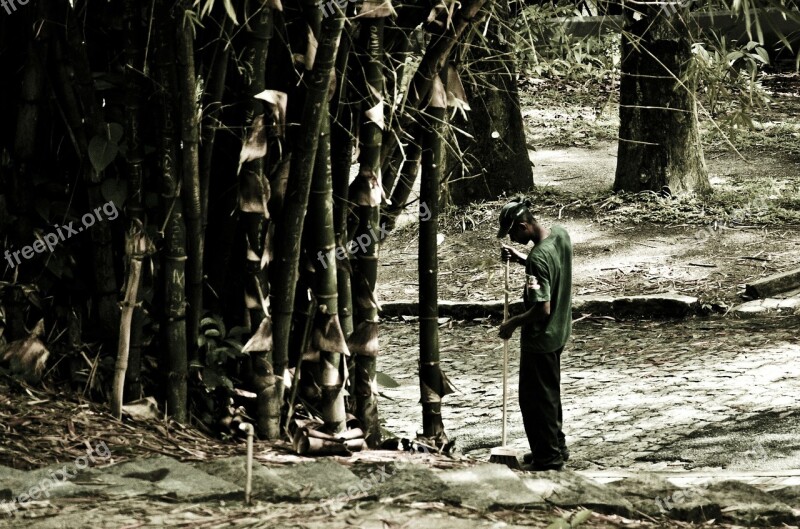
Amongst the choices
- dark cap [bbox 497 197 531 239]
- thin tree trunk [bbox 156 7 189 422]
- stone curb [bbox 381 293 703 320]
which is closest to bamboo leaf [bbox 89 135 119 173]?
thin tree trunk [bbox 156 7 189 422]

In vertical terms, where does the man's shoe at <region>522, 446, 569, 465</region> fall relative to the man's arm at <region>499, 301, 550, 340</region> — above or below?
below

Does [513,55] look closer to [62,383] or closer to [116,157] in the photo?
[116,157]

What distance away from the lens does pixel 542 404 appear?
18.8 ft

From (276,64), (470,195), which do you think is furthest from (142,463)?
(470,195)

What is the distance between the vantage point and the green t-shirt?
555 centimetres

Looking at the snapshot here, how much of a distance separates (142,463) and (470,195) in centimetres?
875

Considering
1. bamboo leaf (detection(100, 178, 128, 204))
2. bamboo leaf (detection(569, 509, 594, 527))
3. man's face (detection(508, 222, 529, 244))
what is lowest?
bamboo leaf (detection(569, 509, 594, 527))

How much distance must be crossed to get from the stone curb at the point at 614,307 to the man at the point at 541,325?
10.3ft

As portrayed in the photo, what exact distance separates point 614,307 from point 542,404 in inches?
130

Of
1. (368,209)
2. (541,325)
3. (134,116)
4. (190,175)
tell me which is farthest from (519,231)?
(134,116)

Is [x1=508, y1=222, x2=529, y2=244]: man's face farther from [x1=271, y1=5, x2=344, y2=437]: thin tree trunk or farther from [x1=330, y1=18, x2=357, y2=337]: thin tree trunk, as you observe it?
[x1=271, y1=5, x2=344, y2=437]: thin tree trunk

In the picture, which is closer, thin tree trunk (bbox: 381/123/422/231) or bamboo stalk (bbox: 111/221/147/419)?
bamboo stalk (bbox: 111/221/147/419)

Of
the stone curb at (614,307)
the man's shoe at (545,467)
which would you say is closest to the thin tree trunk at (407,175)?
the man's shoe at (545,467)

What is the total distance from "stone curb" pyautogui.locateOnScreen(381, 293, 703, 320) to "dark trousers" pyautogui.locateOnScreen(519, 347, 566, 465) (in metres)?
3.13
